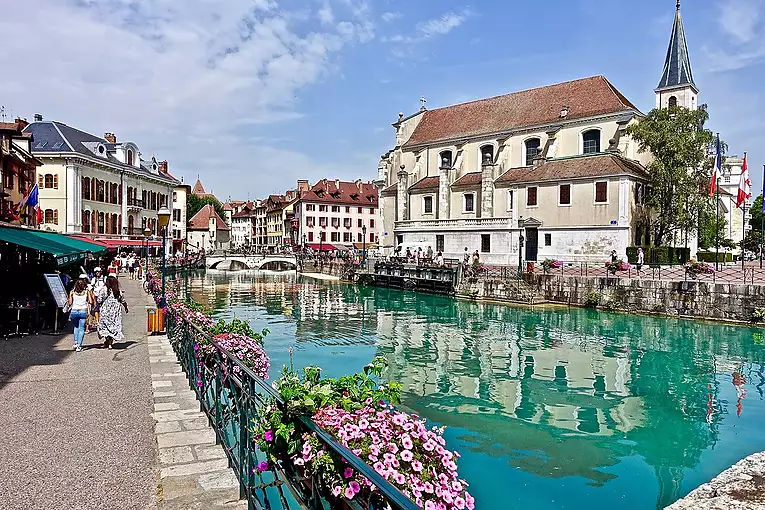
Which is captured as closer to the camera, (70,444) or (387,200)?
(70,444)

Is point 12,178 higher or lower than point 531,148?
lower

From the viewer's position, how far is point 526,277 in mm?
34906

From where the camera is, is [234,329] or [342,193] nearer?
[234,329]

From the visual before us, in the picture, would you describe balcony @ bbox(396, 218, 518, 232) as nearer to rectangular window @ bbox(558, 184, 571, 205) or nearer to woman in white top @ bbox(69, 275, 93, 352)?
rectangular window @ bbox(558, 184, 571, 205)

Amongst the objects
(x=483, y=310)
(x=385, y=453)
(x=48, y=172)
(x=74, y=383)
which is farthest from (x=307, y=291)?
(x=385, y=453)

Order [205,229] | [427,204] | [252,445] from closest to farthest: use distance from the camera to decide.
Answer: [252,445] → [427,204] → [205,229]

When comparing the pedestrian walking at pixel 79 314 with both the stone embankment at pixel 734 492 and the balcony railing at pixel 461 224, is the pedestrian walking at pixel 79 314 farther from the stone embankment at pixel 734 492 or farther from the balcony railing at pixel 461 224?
the balcony railing at pixel 461 224

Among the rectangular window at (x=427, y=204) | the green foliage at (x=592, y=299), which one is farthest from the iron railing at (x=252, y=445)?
the rectangular window at (x=427, y=204)

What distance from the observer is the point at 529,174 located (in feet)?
146

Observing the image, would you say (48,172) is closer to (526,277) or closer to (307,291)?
(307,291)

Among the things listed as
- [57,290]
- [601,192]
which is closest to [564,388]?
[57,290]

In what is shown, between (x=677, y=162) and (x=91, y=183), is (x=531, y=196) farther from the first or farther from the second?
(x=91, y=183)

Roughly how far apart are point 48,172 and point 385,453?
1972 inches

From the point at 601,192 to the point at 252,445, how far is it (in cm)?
3874
